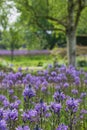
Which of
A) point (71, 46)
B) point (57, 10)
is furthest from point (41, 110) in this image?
point (57, 10)

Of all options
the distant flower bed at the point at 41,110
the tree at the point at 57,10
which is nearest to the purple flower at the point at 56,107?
the distant flower bed at the point at 41,110

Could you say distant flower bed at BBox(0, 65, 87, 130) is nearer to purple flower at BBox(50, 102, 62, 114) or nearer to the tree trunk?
purple flower at BBox(50, 102, 62, 114)

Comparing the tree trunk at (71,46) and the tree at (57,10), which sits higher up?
the tree at (57,10)

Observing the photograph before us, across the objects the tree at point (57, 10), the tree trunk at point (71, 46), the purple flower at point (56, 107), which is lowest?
the tree trunk at point (71, 46)

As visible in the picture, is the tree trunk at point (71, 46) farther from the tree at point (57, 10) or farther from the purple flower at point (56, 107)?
the purple flower at point (56, 107)

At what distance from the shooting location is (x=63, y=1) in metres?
22.1

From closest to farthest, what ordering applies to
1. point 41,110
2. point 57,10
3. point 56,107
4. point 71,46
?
point 56,107 < point 41,110 < point 71,46 < point 57,10

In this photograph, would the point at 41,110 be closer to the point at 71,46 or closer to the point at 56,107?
the point at 56,107

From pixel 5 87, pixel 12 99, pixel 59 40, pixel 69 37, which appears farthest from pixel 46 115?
pixel 59 40

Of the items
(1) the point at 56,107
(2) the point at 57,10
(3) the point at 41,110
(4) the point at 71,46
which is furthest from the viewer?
(2) the point at 57,10

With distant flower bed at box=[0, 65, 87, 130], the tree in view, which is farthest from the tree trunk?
distant flower bed at box=[0, 65, 87, 130]

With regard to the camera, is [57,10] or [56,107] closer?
[56,107]

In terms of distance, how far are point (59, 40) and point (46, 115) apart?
2144 inches

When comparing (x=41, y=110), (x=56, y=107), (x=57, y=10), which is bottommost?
(x=41, y=110)
